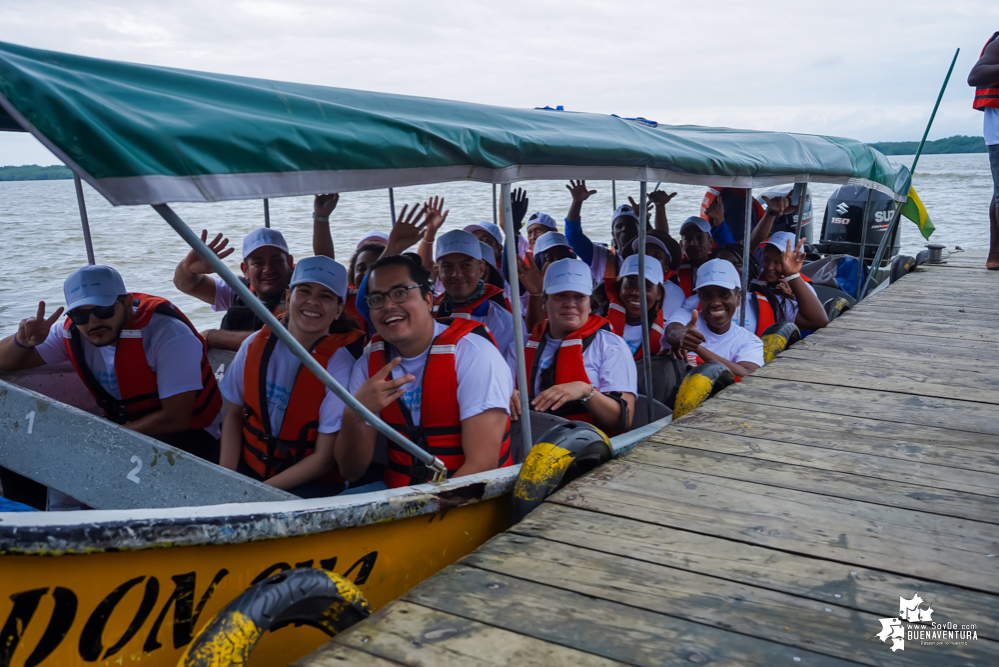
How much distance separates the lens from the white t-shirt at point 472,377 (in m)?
2.58

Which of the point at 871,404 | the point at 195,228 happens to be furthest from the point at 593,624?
the point at 195,228

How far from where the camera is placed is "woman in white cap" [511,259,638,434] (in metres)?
3.20

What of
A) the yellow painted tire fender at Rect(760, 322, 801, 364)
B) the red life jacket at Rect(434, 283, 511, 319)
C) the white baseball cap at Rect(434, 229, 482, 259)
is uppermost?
the white baseball cap at Rect(434, 229, 482, 259)

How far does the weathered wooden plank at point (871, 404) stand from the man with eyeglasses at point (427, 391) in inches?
54.1

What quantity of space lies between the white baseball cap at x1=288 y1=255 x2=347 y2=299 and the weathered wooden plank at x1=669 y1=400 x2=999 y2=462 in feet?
5.04

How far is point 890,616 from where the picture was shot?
1.74m

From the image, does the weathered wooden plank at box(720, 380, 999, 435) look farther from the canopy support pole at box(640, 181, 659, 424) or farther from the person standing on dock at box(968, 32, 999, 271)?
the person standing on dock at box(968, 32, 999, 271)

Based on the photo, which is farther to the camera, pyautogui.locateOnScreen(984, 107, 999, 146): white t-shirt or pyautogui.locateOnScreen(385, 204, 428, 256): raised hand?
pyautogui.locateOnScreen(984, 107, 999, 146): white t-shirt

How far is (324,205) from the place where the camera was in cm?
433

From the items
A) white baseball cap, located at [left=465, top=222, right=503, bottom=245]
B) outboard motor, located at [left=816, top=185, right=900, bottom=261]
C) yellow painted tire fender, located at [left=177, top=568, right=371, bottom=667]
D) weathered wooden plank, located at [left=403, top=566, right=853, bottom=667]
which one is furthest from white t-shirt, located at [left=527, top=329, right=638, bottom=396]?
outboard motor, located at [left=816, top=185, right=900, bottom=261]

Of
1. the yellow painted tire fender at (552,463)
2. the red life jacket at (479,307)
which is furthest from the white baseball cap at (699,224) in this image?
the yellow painted tire fender at (552,463)

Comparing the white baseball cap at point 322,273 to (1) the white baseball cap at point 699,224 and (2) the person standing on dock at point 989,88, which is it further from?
(2) the person standing on dock at point 989,88

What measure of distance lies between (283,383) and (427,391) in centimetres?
62

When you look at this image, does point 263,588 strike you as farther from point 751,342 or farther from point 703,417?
point 751,342
